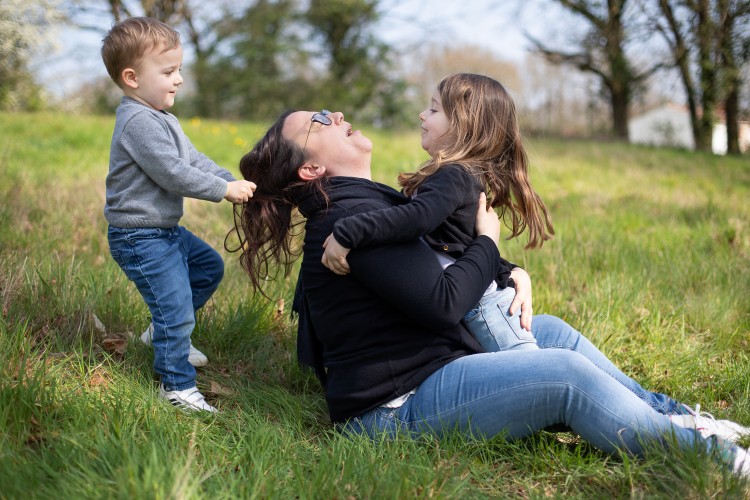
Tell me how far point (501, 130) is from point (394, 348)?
96 cm

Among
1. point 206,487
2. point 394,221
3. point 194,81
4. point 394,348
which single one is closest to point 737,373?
point 394,348

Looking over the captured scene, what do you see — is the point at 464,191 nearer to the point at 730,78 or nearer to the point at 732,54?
the point at 732,54

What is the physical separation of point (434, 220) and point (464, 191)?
21 cm

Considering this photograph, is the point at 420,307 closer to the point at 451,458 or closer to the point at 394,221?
the point at 394,221

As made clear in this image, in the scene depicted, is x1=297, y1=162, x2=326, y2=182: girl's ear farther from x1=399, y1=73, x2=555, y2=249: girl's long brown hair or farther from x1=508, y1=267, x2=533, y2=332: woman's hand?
x1=508, y1=267, x2=533, y2=332: woman's hand

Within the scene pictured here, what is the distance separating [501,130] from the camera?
2566mm

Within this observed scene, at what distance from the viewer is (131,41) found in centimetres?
253

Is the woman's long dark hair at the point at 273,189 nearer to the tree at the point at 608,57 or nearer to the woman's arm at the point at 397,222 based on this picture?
the woman's arm at the point at 397,222

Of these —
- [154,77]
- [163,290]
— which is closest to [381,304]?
[163,290]

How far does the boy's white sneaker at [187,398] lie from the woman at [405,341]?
19.1 inches

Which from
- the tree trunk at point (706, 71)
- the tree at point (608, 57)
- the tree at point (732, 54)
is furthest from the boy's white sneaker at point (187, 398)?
the tree at point (608, 57)

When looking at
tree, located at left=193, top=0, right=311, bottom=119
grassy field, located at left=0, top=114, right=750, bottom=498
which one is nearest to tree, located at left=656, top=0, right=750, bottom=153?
grassy field, located at left=0, top=114, right=750, bottom=498

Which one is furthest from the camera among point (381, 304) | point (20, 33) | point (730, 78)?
point (730, 78)

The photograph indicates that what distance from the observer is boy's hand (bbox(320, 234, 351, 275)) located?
6.88ft
